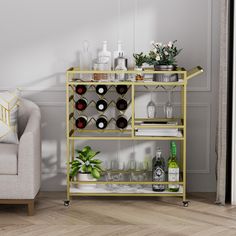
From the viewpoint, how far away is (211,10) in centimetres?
467

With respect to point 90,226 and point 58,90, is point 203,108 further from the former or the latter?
point 90,226

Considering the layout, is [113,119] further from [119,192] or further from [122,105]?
[119,192]

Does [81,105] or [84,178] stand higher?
[81,105]

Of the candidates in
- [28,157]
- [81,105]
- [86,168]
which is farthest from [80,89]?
[28,157]

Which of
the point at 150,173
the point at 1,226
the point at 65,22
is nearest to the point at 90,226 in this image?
the point at 1,226

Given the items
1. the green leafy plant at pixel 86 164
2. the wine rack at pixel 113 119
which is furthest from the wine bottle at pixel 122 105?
the green leafy plant at pixel 86 164

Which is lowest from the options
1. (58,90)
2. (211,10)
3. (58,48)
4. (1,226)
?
(1,226)

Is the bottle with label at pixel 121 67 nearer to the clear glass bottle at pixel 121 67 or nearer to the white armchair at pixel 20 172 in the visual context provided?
the clear glass bottle at pixel 121 67

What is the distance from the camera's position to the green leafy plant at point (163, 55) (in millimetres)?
4367

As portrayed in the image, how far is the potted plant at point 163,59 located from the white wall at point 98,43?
1.04 feet

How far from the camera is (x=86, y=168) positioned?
4480mm

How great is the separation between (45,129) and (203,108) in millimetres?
1256

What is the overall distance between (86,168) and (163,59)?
38.5 inches

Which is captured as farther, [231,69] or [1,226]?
[231,69]
